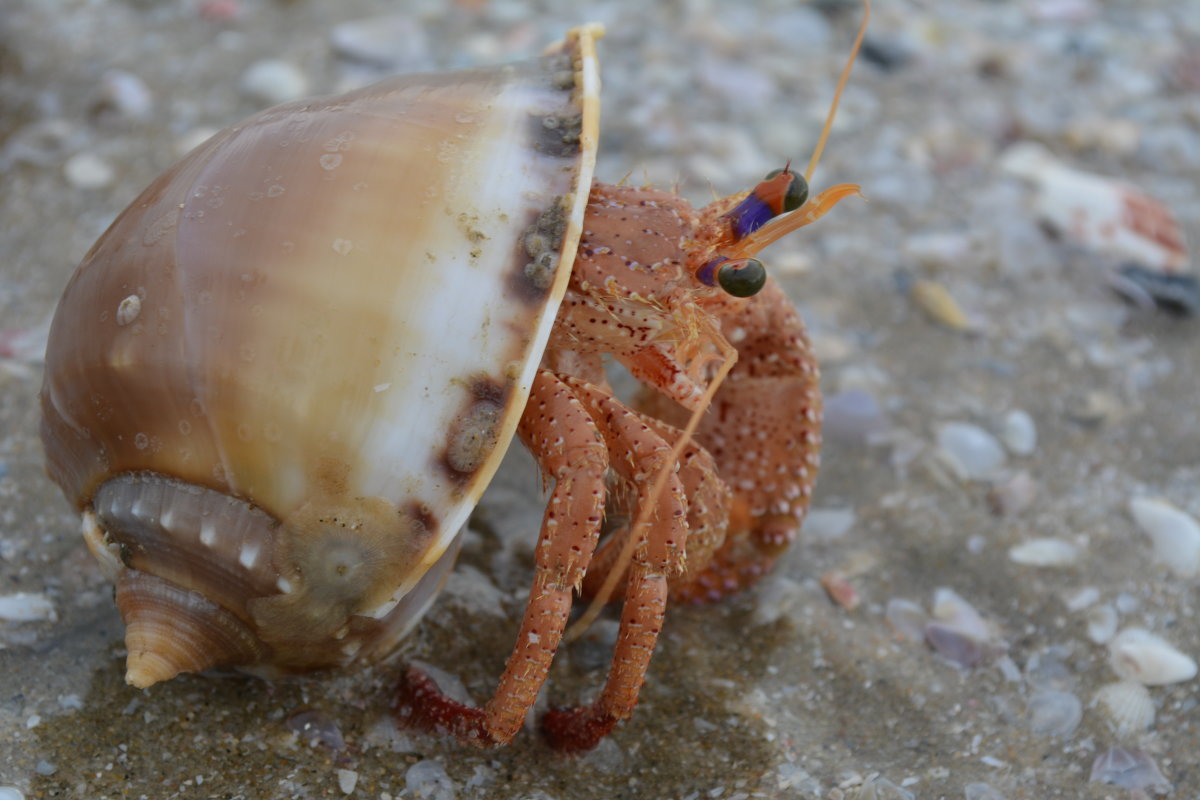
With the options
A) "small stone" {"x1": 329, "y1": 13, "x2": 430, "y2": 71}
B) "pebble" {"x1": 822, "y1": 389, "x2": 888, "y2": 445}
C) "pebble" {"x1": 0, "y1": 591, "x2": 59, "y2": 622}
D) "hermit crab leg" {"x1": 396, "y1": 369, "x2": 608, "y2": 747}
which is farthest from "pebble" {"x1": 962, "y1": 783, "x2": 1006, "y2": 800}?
"small stone" {"x1": 329, "y1": 13, "x2": 430, "y2": 71}

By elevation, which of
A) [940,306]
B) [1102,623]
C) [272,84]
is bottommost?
[1102,623]

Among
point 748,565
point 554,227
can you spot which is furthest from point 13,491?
point 748,565

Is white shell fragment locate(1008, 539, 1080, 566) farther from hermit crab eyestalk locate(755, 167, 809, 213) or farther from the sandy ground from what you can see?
hermit crab eyestalk locate(755, 167, 809, 213)

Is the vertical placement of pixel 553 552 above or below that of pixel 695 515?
above

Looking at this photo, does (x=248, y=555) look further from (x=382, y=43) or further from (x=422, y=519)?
(x=382, y=43)

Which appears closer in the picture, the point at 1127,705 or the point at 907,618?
the point at 1127,705

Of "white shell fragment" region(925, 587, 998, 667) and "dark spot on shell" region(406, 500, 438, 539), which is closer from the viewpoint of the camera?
"dark spot on shell" region(406, 500, 438, 539)

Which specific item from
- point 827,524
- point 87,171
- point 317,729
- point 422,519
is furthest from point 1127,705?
point 87,171
